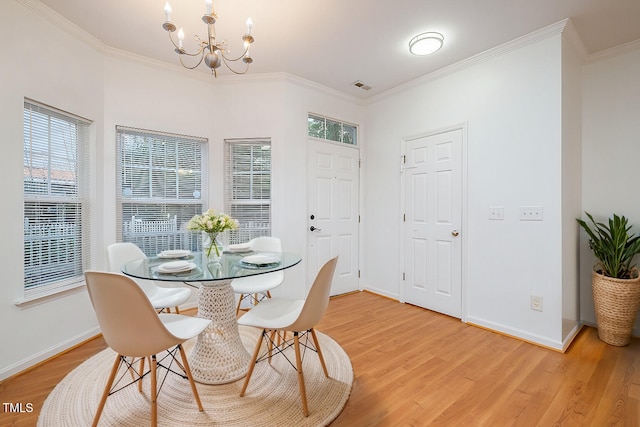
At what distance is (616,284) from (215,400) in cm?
318

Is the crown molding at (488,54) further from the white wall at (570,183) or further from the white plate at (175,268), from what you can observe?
the white plate at (175,268)

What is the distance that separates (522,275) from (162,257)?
3.07 metres

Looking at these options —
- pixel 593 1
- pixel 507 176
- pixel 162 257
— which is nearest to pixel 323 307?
pixel 162 257

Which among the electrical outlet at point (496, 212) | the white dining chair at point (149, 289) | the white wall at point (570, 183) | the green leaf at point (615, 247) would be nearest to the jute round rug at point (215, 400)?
the white dining chair at point (149, 289)

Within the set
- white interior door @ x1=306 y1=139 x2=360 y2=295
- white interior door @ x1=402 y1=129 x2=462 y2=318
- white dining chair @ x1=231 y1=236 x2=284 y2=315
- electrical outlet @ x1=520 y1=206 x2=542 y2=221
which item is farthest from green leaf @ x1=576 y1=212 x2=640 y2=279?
white dining chair @ x1=231 y1=236 x2=284 y2=315

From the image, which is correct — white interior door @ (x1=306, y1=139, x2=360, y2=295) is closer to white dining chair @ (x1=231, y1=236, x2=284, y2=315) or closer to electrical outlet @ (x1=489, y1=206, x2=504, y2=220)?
white dining chair @ (x1=231, y1=236, x2=284, y2=315)

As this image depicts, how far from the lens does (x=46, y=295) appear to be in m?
2.18

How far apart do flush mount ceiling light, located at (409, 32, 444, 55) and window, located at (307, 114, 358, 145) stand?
1368mm

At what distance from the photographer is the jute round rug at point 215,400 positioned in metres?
1.52

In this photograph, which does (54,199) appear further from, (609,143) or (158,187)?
(609,143)

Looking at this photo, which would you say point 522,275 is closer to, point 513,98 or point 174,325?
point 513,98

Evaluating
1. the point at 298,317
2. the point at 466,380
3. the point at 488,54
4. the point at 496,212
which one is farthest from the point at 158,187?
the point at 488,54

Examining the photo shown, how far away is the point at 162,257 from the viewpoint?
7.14ft

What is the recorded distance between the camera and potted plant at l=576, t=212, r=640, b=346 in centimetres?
227
